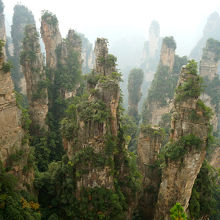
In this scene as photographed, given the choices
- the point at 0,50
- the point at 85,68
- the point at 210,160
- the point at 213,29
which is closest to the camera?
the point at 0,50

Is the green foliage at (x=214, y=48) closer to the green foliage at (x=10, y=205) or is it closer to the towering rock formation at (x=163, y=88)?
the towering rock formation at (x=163, y=88)

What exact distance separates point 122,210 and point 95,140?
5078 mm

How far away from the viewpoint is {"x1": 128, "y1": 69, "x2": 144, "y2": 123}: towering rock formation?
140ft

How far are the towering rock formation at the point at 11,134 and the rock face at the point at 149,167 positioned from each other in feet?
30.7

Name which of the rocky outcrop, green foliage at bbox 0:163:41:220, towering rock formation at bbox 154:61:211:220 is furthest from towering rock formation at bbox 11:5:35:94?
towering rock formation at bbox 154:61:211:220

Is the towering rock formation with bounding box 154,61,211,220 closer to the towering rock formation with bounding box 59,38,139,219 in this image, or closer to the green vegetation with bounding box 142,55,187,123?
the towering rock formation with bounding box 59,38,139,219

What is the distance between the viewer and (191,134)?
1378 centimetres

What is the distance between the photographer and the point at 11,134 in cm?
1432

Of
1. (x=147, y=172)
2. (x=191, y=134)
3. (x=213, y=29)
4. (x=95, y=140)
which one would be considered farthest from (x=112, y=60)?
(x=213, y=29)

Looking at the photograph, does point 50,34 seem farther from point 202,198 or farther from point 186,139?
point 202,198

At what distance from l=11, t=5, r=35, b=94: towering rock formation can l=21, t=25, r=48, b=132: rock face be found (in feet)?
45.6

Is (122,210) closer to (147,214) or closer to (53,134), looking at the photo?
(147,214)

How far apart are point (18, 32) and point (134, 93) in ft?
84.5

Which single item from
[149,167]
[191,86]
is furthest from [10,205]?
[191,86]
